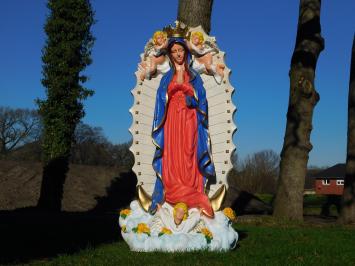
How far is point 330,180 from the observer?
70250mm

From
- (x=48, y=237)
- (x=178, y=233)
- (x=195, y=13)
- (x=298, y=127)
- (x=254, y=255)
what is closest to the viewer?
(x=254, y=255)

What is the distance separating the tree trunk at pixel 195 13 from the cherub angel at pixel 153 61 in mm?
1904

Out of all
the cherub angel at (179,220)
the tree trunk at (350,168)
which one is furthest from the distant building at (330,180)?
the cherub angel at (179,220)

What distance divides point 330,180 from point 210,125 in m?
65.7

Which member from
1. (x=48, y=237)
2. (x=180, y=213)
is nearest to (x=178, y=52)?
(x=180, y=213)

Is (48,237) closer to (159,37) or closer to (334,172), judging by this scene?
(159,37)

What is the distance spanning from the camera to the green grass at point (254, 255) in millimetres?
6410

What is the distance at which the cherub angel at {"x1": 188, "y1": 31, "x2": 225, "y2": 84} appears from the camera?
8.31 meters

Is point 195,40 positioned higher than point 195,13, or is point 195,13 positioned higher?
point 195,13

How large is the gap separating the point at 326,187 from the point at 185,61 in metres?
66.2

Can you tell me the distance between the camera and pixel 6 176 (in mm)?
23266

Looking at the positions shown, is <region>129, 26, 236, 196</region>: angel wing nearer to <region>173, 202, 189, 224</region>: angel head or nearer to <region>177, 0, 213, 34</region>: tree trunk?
<region>173, 202, 189, 224</region>: angel head

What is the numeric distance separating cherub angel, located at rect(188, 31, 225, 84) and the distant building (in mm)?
63730

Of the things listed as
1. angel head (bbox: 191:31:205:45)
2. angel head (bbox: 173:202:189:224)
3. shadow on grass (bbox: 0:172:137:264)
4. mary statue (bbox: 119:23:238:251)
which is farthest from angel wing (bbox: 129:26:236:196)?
shadow on grass (bbox: 0:172:137:264)
